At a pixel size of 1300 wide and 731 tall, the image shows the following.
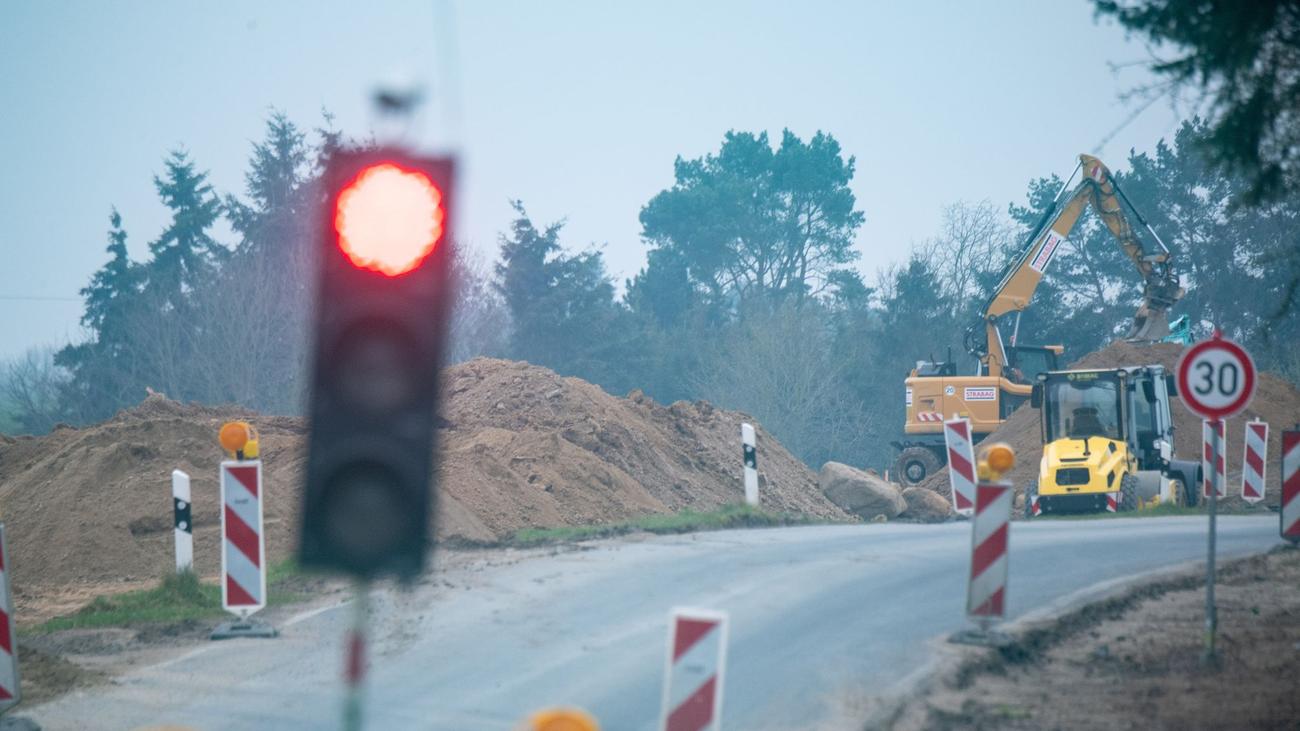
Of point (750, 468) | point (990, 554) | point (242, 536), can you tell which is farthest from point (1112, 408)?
point (242, 536)

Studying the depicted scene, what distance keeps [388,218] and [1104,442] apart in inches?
867

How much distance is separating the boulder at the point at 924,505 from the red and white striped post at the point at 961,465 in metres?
9.29

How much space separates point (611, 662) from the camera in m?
9.62

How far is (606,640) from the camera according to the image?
10.3 m

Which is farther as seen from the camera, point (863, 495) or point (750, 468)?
point (863, 495)

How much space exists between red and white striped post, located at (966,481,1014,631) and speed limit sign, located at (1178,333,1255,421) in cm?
189

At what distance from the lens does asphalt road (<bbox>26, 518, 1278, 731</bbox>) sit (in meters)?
8.73

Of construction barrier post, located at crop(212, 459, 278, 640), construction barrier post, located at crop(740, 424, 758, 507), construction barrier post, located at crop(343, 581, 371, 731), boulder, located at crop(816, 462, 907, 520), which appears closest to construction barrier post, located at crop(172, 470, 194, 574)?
construction barrier post, located at crop(212, 459, 278, 640)

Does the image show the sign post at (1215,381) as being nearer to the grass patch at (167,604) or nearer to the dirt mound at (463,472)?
the grass patch at (167,604)

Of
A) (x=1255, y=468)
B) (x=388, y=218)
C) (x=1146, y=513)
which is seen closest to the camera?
(x=388, y=218)

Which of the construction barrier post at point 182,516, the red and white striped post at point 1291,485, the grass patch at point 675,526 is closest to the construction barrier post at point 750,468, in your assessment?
the grass patch at point 675,526

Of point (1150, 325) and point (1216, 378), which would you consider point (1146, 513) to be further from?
point (1150, 325)

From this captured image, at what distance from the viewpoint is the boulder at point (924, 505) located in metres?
26.5

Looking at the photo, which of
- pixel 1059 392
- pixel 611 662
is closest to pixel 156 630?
pixel 611 662
